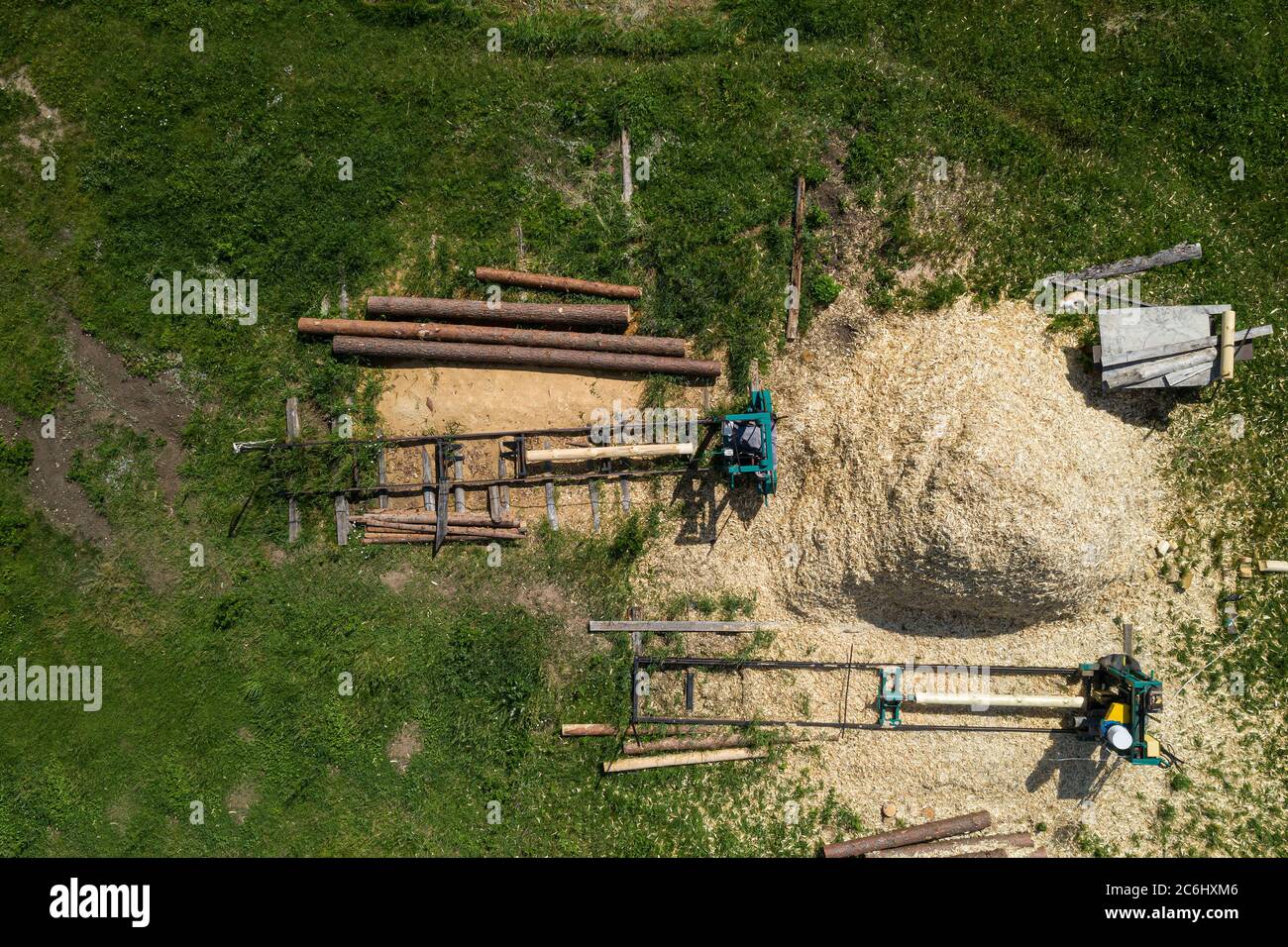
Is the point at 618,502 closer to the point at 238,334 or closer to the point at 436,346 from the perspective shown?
the point at 436,346

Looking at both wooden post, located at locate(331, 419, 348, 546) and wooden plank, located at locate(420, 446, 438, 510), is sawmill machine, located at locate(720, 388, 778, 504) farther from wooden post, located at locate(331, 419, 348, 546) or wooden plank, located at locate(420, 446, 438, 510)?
wooden post, located at locate(331, 419, 348, 546)

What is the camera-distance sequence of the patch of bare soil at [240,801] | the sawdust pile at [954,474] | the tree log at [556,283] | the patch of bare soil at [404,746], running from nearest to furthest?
the sawdust pile at [954,474] < the patch of bare soil at [240,801] < the patch of bare soil at [404,746] < the tree log at [556,283]

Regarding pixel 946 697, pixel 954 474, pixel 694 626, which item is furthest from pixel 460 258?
pixel 946 697

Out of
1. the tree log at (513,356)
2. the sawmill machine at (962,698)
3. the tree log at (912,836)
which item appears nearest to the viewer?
the sawmill machine at (962,698)

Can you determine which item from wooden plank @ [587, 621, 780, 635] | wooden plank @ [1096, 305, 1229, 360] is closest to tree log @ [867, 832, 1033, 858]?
wooden plank @ [587, 621, 780, 635]

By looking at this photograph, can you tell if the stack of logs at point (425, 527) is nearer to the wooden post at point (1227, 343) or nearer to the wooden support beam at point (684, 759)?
the wooden support beam at point (684, 759)

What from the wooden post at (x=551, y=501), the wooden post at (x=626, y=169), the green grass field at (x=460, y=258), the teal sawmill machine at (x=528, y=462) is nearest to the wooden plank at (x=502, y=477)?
the teal sawmill machine at (x=528, y=462)
